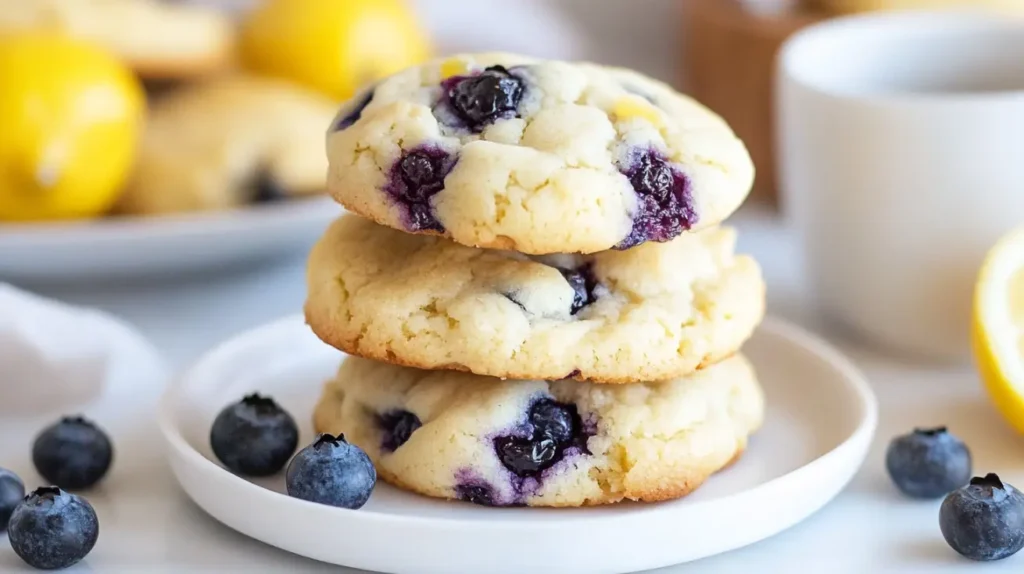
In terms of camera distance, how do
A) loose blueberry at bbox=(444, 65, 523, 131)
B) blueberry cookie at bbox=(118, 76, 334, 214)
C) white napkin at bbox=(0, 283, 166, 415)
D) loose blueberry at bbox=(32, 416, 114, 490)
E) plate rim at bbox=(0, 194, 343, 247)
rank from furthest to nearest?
blueberry cookie at bbox=(118, 76, 334, 214) < plate rim at bbox=(0, 194, 343, 247) < white napkin at bbox=(0, 283, 166, 415) < loose blueberry at bbox=(32, 416, 114, 490) < loose blueberry at bbox=(444, 65, 523, 131)

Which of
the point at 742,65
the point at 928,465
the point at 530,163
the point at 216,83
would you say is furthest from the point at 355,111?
the point at 742,65

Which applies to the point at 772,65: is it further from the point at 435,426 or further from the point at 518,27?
the point at 435,426

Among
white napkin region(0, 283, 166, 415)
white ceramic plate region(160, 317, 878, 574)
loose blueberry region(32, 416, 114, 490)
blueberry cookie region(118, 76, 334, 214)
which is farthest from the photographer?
blueberry cookie region(118, 76, 334, 214)

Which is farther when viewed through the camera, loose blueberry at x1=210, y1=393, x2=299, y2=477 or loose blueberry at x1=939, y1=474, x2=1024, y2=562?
loose blueberry at x1=210, y1=393, x2=299, y2=477

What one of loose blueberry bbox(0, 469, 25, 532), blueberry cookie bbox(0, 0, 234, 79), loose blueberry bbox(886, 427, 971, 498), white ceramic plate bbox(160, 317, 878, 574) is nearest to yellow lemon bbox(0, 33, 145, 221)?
blueberry cookie bbox(0, 0, 234, 79)

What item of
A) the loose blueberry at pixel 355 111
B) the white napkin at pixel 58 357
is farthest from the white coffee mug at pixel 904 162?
the white napkin at pixel 58 357

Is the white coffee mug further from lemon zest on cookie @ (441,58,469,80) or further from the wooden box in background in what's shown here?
lemon zest on cookie @ (441,58,469,80)

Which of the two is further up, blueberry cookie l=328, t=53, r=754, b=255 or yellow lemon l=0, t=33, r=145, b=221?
blueberry cookie l=328, t=53, r=754, b=255

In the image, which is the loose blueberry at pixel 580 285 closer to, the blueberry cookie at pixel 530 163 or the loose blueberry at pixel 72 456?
the blueberry cookie at pixel 530 163
